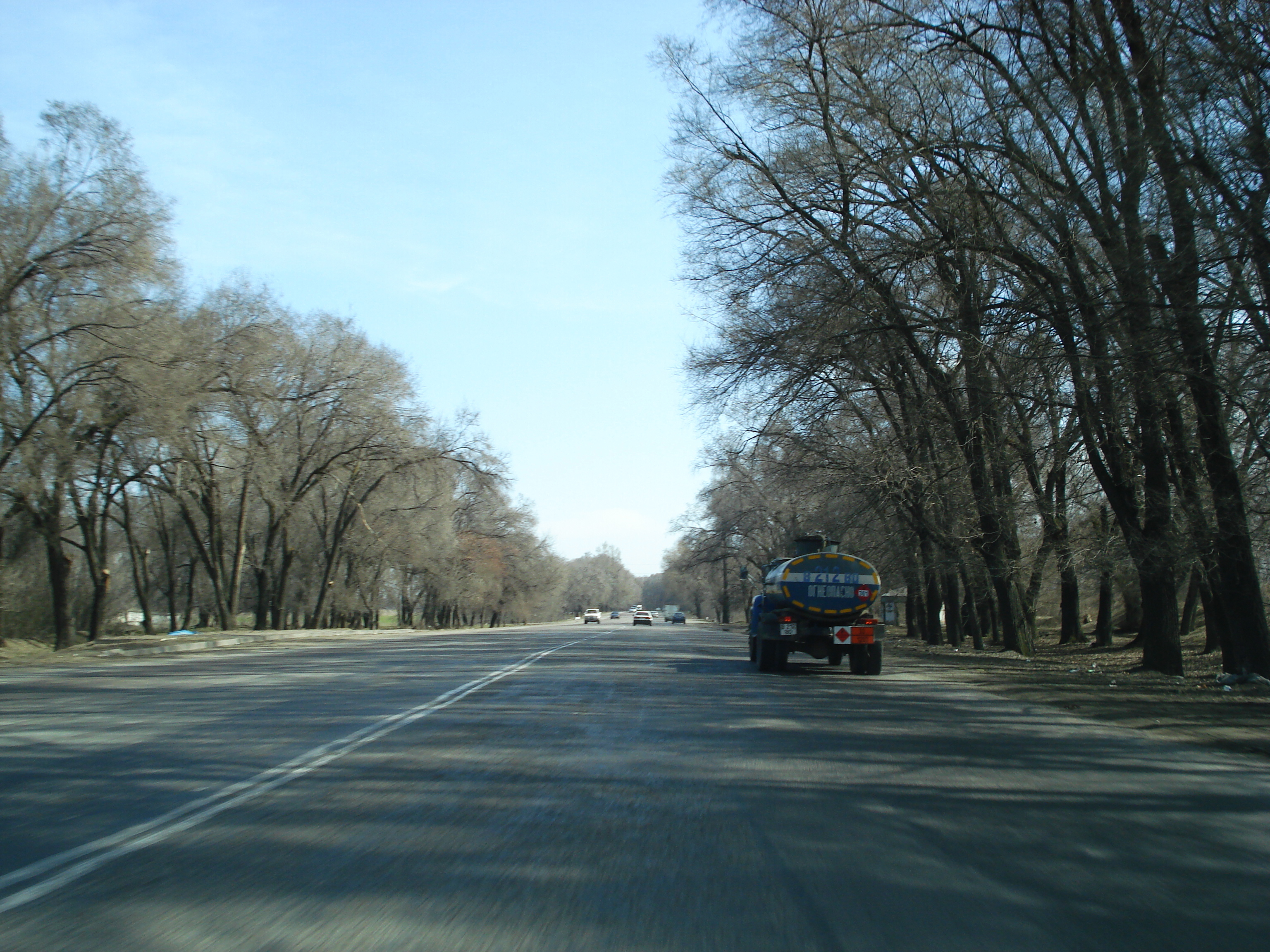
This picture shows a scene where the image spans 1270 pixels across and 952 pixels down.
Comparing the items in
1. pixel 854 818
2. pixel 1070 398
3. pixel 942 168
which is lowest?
pixel 854 818

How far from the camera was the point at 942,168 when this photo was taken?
786 inches

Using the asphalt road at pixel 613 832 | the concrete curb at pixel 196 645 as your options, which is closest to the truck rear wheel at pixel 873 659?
the asphalt road at pixel 613 832

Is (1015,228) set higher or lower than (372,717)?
higher

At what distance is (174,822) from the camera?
6430 mm

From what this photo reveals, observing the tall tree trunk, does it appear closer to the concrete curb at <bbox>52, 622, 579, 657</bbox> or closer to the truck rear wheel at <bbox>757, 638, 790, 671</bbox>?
the truck rear wheel at <bbox>757, 638, 790, 671</bbox>

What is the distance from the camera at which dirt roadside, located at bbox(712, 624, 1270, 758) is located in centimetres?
1145

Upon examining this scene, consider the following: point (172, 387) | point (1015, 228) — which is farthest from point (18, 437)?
point (1015, 228)

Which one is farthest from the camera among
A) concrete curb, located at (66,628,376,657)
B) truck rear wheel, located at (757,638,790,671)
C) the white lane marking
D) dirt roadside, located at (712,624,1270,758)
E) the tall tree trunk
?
the tall tree trunk

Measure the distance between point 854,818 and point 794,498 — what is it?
111 feet

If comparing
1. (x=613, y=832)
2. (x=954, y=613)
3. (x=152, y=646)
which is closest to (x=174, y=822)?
(x=613, y=832)

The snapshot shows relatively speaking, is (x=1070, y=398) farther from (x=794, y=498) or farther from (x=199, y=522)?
(x=199, y=522)

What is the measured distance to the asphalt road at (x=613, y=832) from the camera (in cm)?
458

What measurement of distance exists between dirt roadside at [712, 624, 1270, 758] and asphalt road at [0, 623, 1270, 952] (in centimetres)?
88

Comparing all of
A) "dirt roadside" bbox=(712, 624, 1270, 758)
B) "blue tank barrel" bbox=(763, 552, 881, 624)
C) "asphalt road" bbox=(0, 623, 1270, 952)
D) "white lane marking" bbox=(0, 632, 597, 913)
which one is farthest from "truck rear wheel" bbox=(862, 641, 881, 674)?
"white lane marking" bbox=(0, 632, 597, 913)
